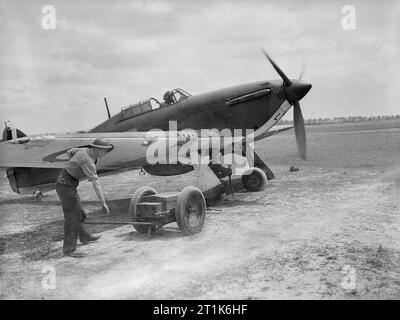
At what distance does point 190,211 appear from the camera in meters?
7.59

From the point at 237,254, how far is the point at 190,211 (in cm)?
169

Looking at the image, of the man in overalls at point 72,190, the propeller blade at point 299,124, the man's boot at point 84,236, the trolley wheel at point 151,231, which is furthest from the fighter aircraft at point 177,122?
the man in overalls at point 72,190

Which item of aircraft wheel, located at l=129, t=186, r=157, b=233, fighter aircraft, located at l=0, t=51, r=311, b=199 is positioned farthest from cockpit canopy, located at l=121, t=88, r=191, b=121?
aircraft wheel, located at l=129, t=186, r=157, b=233

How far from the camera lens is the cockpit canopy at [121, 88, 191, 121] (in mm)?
12102

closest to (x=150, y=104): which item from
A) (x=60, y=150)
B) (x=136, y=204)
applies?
(x=60, y=150)

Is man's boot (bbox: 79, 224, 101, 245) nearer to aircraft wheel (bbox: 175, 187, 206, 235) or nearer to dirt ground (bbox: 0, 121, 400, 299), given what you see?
dirt ground (bbox: 0, 121, 400, 299)

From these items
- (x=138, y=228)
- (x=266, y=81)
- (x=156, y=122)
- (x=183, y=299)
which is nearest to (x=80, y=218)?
(x=138, y=228)

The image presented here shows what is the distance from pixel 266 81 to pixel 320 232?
5.36 meters

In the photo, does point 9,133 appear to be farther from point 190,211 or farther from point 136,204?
point 190,211

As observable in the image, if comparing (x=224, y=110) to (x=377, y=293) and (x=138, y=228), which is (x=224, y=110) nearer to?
(x=138, y=228)

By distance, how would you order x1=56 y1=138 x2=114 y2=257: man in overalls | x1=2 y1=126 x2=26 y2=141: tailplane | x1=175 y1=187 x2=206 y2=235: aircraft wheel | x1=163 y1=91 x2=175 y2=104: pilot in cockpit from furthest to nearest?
1. x1=163 y1=91 x2=175 y2=104: pilot in cockpit
2. x1=2 y1=126 x2=26 y2=141: tailplane
3. x1=175 y1=187 x2=206 y2=235: aircraft wheel
4. x1=56 y1=138 x2=114 y2=257: man in overalls

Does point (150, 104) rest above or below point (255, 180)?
above

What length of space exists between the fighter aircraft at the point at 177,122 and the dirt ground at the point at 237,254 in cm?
108

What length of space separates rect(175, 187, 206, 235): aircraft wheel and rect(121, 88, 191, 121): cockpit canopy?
510 cm
